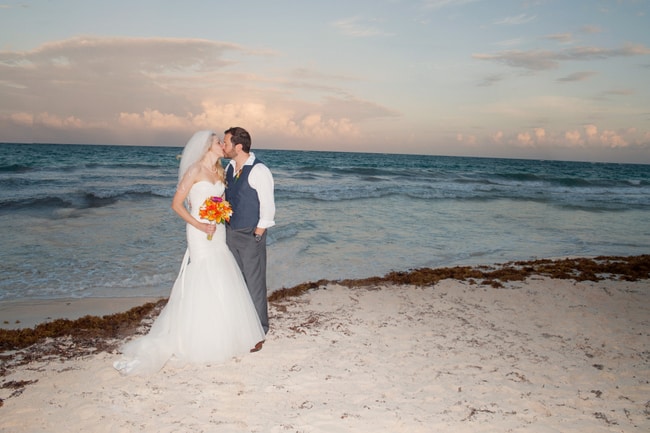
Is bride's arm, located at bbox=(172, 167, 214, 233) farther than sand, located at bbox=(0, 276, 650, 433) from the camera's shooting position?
Yes

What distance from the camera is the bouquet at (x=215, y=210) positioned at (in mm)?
4586

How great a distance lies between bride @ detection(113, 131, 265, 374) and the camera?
4.66m

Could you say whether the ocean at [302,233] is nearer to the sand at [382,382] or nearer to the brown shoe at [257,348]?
the sand at [382,382]

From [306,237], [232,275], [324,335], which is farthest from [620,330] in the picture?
[306,237]

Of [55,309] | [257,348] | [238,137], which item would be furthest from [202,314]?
[55,309]

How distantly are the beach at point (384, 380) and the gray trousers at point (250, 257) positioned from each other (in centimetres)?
66

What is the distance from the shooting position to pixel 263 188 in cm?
489

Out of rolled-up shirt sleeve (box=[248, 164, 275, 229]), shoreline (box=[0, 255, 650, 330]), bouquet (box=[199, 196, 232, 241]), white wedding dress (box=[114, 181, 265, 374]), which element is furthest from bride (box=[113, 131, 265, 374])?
shoreline (box=[0, 255, 650, 330])

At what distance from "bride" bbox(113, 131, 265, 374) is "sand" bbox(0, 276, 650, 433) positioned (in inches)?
7.6

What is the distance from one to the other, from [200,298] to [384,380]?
6.84 feet

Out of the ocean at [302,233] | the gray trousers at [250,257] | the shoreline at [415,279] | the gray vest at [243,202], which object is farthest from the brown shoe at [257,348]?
the ocean at [302,233]

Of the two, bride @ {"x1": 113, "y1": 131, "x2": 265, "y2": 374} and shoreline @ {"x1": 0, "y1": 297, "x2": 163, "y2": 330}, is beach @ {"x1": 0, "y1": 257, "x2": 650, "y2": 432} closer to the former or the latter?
bride @ {"x1": 113, "y1": 131, "x2": 265, "y2": 374}

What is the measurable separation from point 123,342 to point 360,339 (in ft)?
9.32

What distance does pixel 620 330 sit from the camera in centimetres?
608
